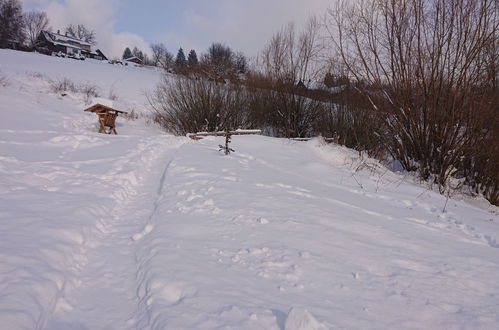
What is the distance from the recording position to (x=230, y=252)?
2781 millimetres

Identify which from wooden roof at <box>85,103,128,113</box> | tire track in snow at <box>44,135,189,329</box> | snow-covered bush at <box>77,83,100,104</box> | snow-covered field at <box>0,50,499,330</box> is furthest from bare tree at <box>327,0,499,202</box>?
snow-covered bush at <box>77,83,100,104</box>

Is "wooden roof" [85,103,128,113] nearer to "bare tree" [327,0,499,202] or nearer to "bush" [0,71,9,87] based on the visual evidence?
"bush" [0,71,9,87]

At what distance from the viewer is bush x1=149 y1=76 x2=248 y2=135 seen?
16078 mm

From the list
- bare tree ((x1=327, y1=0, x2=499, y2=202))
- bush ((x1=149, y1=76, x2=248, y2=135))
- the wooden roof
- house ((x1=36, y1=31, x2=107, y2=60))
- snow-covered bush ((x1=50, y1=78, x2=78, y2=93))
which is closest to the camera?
bare tree ((x1=327, y1=0, x2=499, y2=202))

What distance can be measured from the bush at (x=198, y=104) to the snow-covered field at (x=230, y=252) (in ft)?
34.5

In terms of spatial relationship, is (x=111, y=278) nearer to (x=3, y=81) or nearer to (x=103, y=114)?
(x=103, y=114)

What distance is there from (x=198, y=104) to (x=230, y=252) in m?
14.4

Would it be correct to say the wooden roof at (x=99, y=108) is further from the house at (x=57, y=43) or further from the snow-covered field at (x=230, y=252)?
the house at (x=57, y=43)

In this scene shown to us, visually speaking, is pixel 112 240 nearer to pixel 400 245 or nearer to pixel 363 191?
pixel 400 245

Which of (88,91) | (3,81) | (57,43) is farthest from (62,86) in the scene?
(57,43)

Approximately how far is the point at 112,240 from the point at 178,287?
1.39m

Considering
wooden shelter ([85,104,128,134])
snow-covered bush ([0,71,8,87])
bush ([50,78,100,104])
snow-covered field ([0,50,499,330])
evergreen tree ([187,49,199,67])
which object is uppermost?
evergreen tree ([187,49,199,67])

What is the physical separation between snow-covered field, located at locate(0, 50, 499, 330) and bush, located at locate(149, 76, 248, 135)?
10.5 metres

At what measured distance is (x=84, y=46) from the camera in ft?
183
